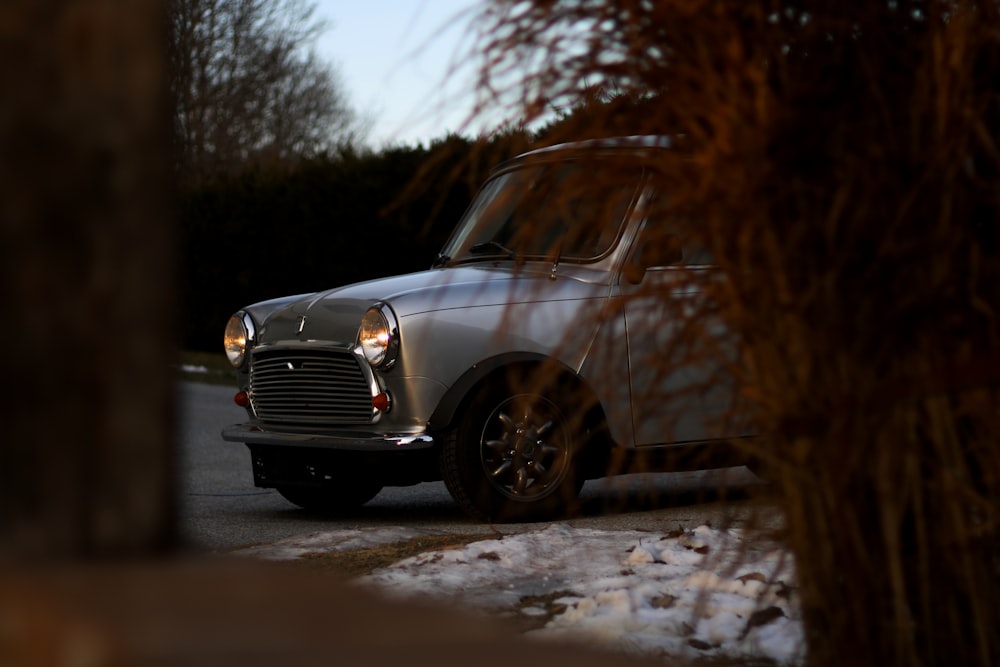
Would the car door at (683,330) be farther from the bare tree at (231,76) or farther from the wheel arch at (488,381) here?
the bare tree at (231,76)

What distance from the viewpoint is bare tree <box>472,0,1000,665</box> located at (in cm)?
246

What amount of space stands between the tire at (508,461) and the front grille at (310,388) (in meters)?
0.49

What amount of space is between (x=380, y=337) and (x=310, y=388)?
0.58 m

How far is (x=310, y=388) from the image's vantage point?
7199 mm

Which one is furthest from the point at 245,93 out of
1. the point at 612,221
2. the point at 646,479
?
the point at 612,221

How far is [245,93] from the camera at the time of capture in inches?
1391

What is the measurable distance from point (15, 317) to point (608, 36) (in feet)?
4.27

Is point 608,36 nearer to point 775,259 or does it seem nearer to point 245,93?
point 775,259

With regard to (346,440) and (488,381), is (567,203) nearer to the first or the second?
(488,381)

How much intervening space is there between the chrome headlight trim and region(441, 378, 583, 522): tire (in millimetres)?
1438

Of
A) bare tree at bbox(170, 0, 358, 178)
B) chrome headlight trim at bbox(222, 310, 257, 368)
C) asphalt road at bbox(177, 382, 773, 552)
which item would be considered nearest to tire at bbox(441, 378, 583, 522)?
asphalt road at bbox(177, 382, 773, 552)

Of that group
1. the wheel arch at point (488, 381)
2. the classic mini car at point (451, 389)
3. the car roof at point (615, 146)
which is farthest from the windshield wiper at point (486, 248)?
the car roof at point (615, 146)

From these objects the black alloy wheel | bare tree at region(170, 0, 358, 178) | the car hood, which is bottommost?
the black alloy wheel

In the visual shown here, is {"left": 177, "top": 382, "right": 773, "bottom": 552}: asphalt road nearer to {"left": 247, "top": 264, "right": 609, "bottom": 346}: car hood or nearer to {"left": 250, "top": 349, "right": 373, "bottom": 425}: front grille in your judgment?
{"left": 250, "top": 349, "right": 373, "bottom": 425}: front grille
